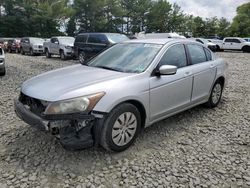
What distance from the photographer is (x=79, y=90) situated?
3.50 m

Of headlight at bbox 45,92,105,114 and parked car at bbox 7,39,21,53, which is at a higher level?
headlight at bbox 45,92,105,114

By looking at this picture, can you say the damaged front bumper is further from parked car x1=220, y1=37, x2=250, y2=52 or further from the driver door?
parked car x1=220, y1=37, x2=250, y2=52

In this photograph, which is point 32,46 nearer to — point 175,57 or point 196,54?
point 196,54

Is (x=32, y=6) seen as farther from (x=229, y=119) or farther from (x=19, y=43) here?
(x=229, y=119)

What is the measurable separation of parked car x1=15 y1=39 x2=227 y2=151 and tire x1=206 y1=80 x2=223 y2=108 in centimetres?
41

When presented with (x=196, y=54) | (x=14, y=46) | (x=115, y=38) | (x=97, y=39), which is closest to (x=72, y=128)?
(x=196, y=54)

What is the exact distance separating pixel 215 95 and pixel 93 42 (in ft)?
31.9

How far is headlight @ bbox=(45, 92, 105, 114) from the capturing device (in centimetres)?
340

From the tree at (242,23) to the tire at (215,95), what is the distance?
50172 millimetres

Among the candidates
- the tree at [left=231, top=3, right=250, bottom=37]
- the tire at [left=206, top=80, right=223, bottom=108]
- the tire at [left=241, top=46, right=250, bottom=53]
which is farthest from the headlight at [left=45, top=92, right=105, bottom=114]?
the tree at [left=231, top=3, right=250, bottom=37]

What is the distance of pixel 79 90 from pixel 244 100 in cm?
450

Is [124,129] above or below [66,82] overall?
below

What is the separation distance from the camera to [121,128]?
375 cm

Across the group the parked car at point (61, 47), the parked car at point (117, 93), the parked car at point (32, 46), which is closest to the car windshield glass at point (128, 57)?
the parked car at point (117, 93)
